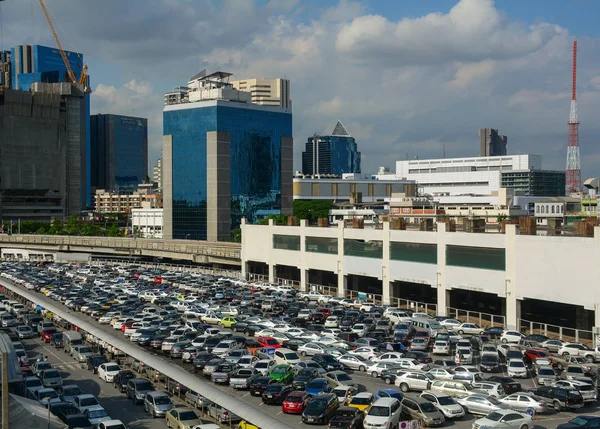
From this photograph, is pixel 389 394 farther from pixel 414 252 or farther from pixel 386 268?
pixel 386 268

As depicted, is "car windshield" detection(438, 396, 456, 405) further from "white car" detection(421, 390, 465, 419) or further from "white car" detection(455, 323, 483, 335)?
"white car" detection(455, 323, 483, 335)

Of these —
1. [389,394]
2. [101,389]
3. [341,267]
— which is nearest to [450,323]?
[341,267]

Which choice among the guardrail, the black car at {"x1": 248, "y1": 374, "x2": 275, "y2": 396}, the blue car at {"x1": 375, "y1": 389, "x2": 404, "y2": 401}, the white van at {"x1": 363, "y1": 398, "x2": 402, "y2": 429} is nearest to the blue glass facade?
the guardrail

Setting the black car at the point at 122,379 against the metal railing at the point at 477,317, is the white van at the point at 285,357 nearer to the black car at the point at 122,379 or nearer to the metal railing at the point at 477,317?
the black car at the point at 122,379

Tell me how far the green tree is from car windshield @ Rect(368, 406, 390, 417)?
143 metres

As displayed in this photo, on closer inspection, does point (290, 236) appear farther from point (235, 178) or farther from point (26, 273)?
point (235, 178)

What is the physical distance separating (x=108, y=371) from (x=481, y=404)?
21.3m

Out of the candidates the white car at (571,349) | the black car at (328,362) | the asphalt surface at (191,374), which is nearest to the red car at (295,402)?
the asphalt surface at (191,374)

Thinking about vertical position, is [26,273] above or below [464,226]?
below

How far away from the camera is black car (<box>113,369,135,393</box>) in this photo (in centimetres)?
3728

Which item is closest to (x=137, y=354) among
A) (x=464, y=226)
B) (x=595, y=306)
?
(x=595, y=306)

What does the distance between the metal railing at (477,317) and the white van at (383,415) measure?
28.2 meters

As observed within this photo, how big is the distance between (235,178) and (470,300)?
9713cm

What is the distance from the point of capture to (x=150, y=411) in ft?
109
